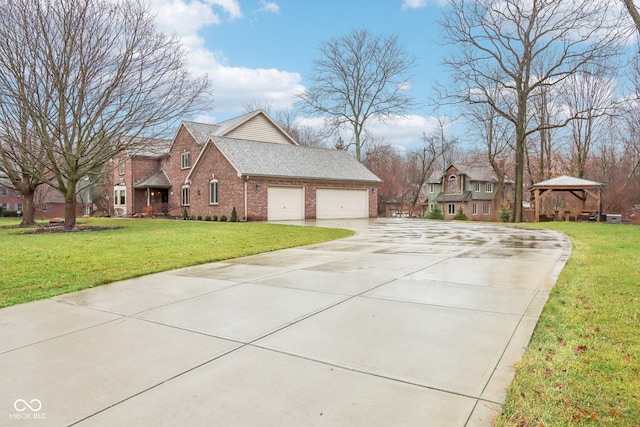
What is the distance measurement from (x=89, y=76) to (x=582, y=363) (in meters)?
17.0

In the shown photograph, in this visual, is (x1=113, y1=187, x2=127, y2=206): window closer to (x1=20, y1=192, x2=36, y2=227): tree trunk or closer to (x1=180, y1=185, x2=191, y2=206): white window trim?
(x1=180, y1=185, x2=191, y2=206): white window trim

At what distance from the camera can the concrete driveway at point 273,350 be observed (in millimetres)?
2377

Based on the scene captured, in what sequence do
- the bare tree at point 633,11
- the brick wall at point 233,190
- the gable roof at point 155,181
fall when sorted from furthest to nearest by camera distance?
the gable roof at point 155,181 < the brick wall at point 233,190 < the bare tree at point 633,11

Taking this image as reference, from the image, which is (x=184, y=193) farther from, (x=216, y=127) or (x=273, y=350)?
(x=273, y=350)

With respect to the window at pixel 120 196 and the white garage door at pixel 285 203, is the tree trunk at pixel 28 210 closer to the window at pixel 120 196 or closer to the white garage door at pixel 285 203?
the window at pixel 120 196

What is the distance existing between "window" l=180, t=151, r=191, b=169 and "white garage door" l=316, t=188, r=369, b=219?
418 inches

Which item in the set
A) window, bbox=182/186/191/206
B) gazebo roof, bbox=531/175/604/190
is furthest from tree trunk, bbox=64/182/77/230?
gazebo roof, bbox=531/175/604/190

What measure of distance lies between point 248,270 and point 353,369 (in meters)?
4.21

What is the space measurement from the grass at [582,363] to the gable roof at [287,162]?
61.2ft

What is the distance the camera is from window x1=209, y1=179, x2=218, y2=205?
24.2 m

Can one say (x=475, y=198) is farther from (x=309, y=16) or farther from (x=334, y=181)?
(x=309, y=16)

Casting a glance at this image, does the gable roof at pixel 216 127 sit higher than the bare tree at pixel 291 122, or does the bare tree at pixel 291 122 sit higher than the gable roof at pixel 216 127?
the bare tree at pixel 291 122

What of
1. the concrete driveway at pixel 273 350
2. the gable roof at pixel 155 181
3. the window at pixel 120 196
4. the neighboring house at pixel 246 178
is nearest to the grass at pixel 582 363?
the concrete driveway at pixel 273 350

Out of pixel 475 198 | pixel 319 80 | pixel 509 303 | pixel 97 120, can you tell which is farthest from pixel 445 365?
pixel 475 198
